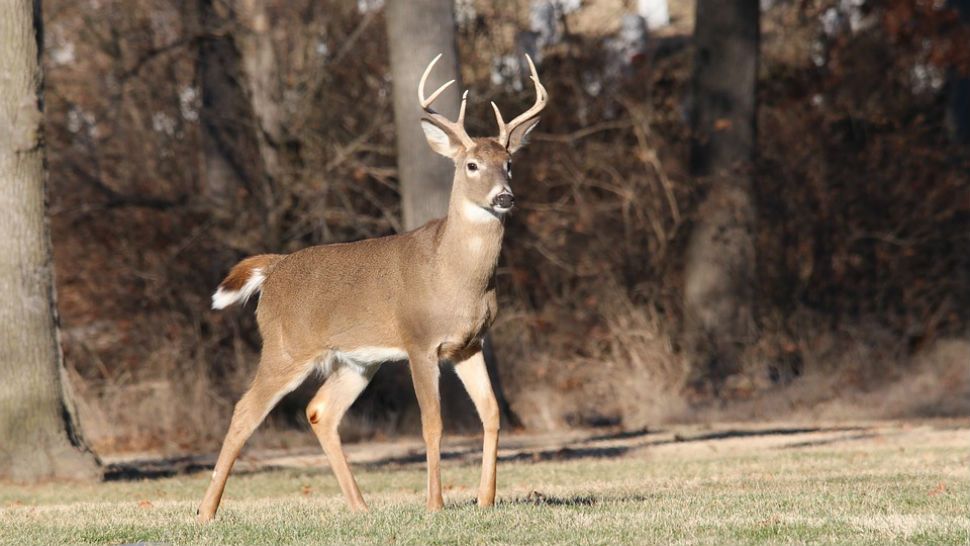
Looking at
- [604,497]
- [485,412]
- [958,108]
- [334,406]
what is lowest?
[604,497]

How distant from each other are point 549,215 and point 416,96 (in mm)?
4198

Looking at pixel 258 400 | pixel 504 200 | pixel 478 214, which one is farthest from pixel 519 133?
pixel 258 400

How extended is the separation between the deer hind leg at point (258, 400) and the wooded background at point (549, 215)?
752 cm

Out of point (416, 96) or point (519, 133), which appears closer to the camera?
point (519, 133)

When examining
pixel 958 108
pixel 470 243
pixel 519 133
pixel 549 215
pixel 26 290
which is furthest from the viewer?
pixel 958 108

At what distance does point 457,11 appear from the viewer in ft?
68.5

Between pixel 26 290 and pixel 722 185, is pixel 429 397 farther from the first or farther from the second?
pixel 722 185

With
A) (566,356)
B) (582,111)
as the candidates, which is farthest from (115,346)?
(582,111)

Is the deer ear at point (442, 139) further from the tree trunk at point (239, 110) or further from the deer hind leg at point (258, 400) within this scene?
the tree trunk at point (239, 110)

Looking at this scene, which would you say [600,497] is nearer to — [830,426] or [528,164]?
[830,426]

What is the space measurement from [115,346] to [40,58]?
729 cm

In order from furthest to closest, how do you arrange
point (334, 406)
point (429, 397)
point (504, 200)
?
point (334, 406) < point (504, 200) < point (429, 397)

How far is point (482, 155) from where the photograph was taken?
9156 millimetres

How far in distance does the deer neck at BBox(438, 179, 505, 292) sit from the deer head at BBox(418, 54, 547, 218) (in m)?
0.04
